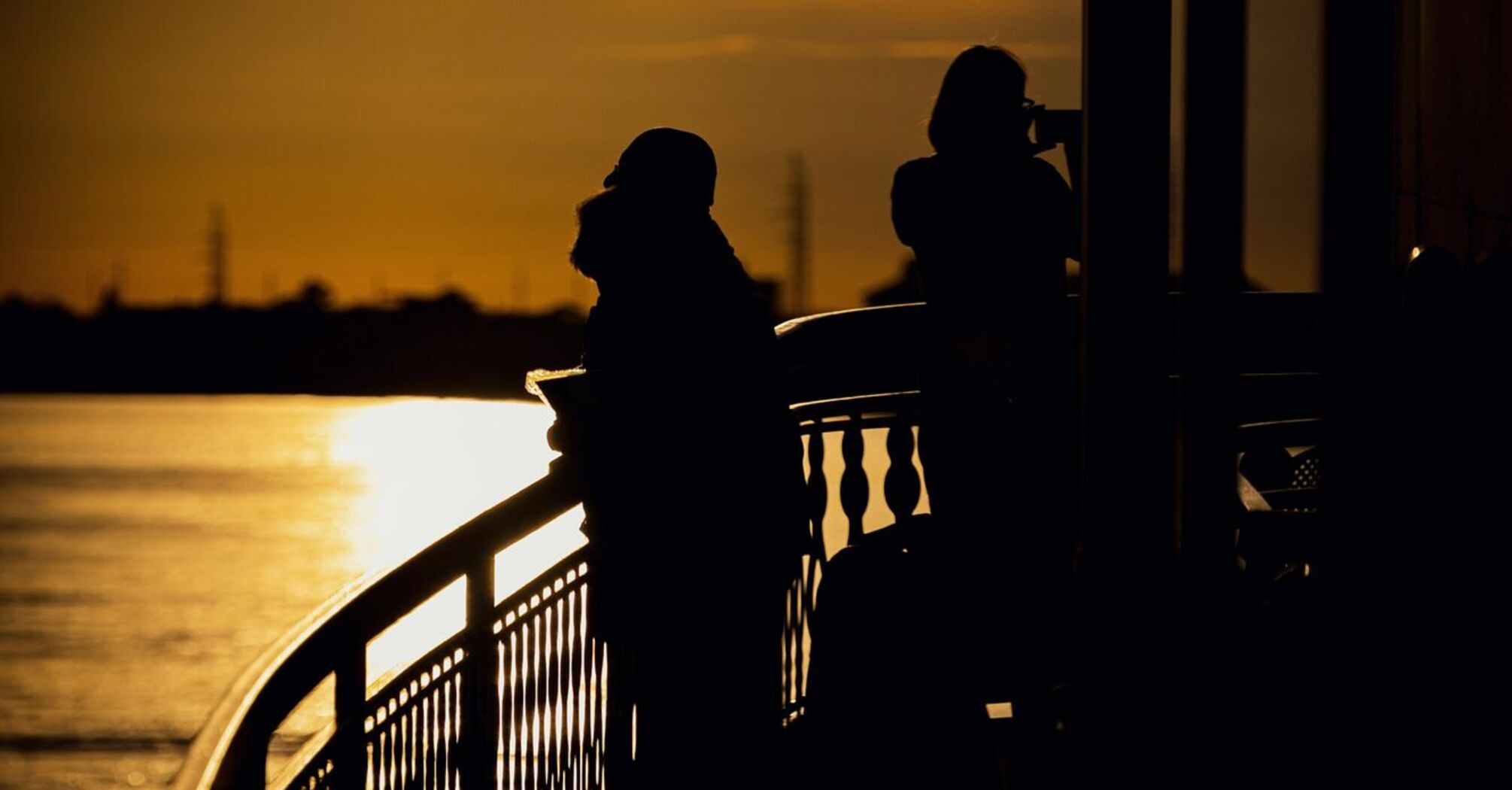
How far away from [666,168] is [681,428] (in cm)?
52

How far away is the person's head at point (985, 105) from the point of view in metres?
4.66

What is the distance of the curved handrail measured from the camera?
3164mm

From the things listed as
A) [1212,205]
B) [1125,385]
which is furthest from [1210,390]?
[1212,205]

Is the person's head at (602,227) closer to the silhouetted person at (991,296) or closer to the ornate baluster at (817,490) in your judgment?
the silhouetted person at (991,296)

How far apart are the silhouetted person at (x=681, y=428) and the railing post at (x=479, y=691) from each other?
0.24m

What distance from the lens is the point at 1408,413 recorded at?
272 cm

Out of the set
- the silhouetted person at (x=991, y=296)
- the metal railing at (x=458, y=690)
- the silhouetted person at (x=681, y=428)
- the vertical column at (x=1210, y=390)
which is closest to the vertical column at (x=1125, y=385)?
the vertical column at (x=1210, y=390)

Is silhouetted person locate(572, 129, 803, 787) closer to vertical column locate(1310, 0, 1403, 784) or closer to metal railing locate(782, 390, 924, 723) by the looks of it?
vertical column locate(1310, 0, 1403, 784)

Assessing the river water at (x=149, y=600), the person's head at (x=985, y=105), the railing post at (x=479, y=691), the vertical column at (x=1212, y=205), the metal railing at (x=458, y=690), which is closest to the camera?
the vertical column at (x=1212, y=205)

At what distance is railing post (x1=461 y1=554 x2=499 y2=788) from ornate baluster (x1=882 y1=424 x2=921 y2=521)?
6.85ft

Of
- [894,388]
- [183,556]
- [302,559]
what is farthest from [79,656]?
[894,388]

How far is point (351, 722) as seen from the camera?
11.8 feet

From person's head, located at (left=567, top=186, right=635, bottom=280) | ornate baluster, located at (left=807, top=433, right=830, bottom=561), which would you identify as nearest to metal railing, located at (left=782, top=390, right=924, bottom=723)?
ornate baluster, located at (left=807, top=433, right=830, bottom=561)

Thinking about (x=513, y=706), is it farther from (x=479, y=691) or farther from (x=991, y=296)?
(x=991, y=296)
